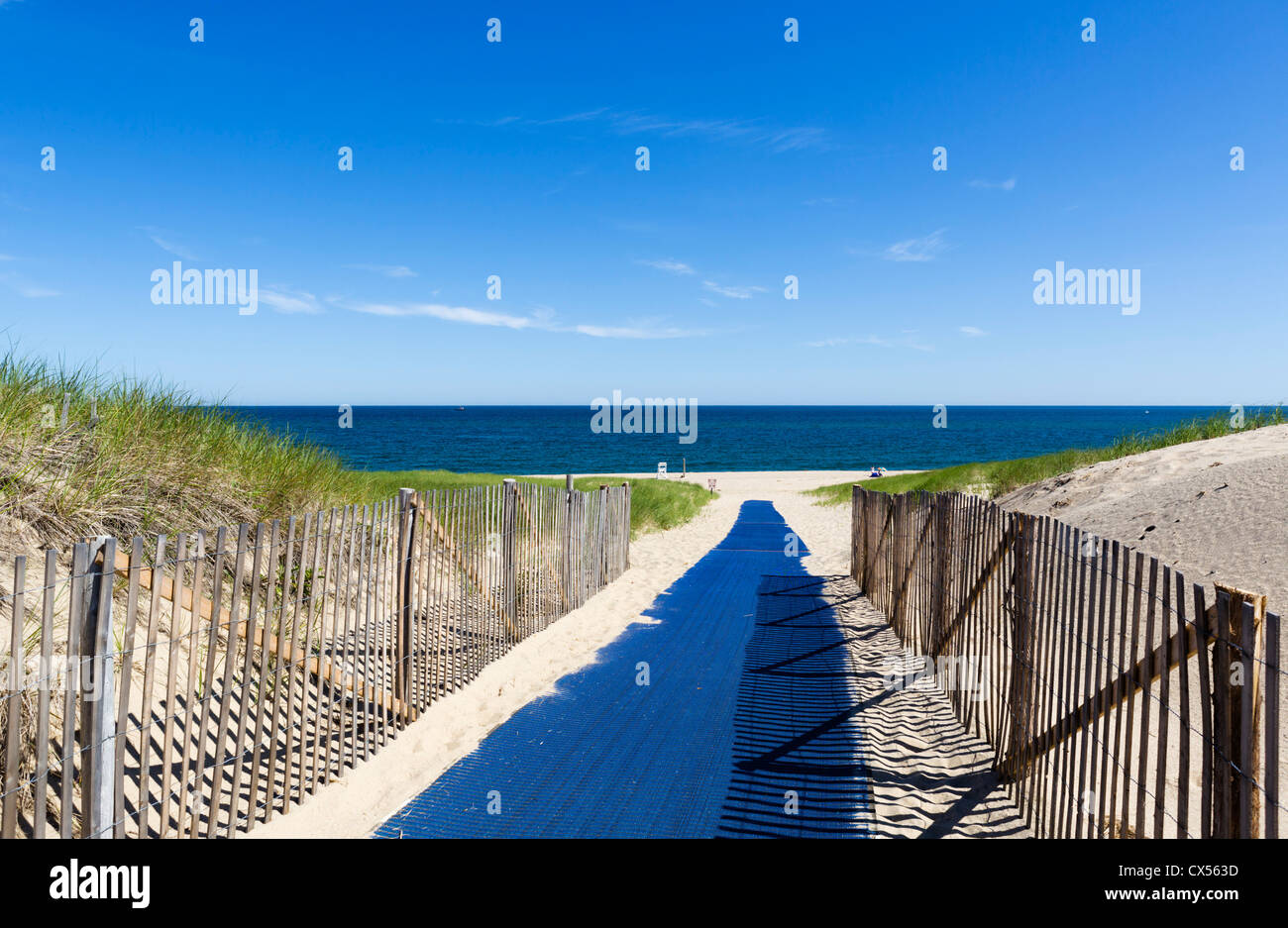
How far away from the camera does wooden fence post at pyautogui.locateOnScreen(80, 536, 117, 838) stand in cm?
326

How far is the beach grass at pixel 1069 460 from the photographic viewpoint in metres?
15.7

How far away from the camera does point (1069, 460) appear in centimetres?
1908

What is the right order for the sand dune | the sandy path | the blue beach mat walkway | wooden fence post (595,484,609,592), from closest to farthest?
the blue beach mat walkway
the sandy path
the sand dune
wooden fence post (595,484,609,592)

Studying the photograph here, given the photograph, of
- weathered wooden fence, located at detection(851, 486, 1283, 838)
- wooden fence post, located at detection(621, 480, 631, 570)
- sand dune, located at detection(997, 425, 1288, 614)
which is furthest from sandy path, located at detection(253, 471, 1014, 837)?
sand dune, located at detection(997, 425, 1288, 614)

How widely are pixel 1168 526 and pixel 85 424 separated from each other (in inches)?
492

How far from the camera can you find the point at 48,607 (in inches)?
116

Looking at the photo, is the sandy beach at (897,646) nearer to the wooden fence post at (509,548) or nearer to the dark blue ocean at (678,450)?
the wooden fence post at (509,548)

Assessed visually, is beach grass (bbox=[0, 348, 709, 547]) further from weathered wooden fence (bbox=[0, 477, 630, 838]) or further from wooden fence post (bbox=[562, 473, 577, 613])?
wooden fence post (bbox=[562, 473, 577, 613])

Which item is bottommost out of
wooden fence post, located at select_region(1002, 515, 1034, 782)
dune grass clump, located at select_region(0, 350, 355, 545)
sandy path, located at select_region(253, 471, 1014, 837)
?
sandy path, located at select_region(253, 471, 1014, 837)

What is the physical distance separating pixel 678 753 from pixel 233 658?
3.17 meters

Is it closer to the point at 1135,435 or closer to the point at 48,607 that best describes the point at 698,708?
the point at 48,607

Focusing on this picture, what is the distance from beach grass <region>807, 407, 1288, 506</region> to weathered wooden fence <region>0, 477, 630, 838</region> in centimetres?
992

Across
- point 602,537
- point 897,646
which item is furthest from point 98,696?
point 602,537
